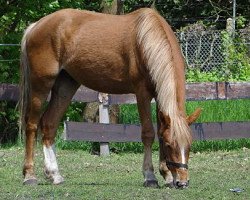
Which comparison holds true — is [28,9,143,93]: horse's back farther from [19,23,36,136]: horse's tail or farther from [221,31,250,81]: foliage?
[221,31,250,81]: foliage

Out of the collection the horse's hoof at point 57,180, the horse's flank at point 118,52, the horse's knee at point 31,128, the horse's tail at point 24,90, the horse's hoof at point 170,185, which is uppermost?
the horse's flank at point 118,52

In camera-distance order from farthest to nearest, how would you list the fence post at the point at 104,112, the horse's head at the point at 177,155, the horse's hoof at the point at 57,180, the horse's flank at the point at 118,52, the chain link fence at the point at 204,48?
the chain link fence at the point at 204,48
the fence post at the point at 104,112
the horse's hoof at the point at 57,180
the horse's flank at the point at 118,52
the horse's head at the point at 177,155

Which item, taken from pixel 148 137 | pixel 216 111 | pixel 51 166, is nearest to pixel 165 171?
pixel 148 137

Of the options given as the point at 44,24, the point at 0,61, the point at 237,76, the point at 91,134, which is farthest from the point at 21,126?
the point at 237,76

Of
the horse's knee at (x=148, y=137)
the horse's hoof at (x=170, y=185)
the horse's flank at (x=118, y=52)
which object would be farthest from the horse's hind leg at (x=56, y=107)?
the horse's hoof at (x=170, y=185)

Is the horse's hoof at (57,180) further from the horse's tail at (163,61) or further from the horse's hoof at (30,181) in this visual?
the horse's tail at (163,61)

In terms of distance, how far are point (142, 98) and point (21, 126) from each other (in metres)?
1.60

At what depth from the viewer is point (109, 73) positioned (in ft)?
27.6

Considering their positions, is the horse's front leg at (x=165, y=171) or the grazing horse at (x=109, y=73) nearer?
the grazing horse at (x=109, y=73)

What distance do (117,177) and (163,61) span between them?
6.55 ft

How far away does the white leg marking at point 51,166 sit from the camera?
846cm

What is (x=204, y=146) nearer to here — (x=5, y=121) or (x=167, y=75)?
(x=5, y=121)

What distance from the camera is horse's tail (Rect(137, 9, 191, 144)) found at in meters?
7.44

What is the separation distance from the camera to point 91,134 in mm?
11664
